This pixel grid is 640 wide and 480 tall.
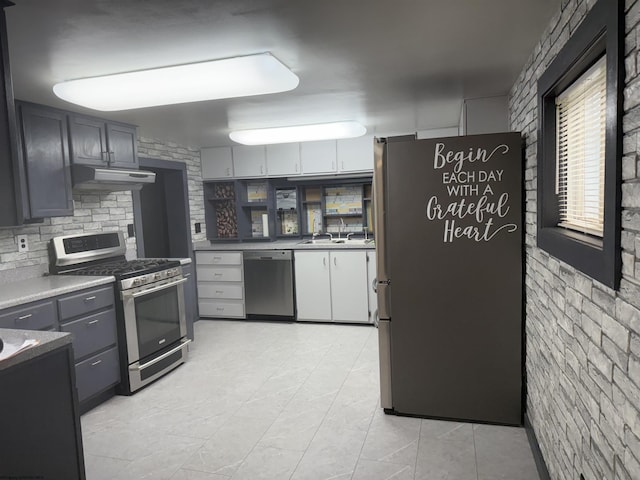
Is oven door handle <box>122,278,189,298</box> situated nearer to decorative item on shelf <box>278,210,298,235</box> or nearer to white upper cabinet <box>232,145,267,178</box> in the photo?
white upper cabinet <box>232,145,267,178</box>

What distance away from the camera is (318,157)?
534 cm

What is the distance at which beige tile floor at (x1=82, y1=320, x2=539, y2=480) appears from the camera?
2.36 meters

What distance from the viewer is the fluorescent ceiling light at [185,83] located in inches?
86.4

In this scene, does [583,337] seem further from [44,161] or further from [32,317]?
[44,161]

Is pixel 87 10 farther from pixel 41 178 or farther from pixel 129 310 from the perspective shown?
pixel 129 310

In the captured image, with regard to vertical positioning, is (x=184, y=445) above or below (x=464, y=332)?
below

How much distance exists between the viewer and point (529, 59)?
97.7 inches

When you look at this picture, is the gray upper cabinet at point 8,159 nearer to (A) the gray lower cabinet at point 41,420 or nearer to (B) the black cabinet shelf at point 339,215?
(A) the gray lower cabinet at point 41,420

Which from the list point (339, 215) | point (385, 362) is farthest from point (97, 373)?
point (339, 215)

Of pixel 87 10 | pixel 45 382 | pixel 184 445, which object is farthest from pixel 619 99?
pixel 184 445

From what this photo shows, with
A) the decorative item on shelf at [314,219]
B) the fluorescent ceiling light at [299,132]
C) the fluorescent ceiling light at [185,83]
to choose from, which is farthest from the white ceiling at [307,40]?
the decorative item on shelf at [314,219]

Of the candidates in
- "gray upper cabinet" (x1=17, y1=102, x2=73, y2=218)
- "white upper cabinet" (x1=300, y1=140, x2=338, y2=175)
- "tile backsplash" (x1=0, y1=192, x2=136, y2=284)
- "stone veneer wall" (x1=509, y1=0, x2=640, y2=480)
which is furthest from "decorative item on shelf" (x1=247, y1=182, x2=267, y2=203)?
"stone veneer wall" (x1=509, y1=0, x2=640, y2=480)

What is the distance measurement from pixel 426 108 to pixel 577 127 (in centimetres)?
217

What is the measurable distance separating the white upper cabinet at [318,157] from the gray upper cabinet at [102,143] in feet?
6.42
